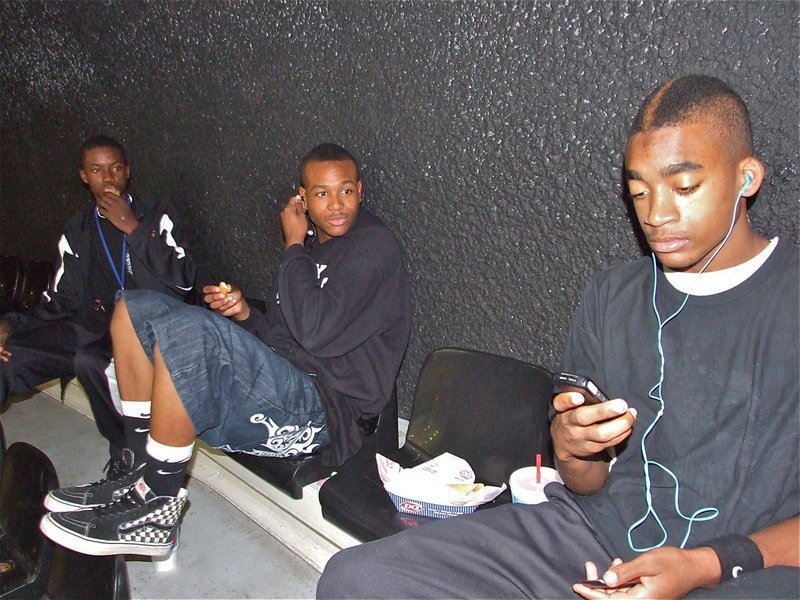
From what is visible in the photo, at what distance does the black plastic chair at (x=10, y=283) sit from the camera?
11.8 feet

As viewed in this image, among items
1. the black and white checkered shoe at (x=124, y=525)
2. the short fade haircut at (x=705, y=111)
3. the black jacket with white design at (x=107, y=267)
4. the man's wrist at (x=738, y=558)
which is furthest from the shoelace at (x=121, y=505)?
the short fade haircut at (x=705, y=111)

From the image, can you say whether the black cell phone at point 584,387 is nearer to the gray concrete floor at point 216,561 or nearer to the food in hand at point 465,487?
the food in hand at point 465,487

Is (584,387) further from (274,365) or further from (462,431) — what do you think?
(274,365)

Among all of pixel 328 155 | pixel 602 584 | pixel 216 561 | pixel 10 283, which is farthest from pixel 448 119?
pixel 10 283

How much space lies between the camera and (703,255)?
1285 mm

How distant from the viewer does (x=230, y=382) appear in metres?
1.89

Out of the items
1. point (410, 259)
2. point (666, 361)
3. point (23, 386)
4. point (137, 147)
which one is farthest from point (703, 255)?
point (137, 147)

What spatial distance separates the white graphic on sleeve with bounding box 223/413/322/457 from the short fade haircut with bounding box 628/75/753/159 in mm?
1250

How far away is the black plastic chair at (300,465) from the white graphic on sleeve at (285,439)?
0.03 m

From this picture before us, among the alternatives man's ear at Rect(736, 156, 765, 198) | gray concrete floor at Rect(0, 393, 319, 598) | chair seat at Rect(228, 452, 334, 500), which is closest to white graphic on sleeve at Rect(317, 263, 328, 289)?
chair seat at Rect(228, 452, 334, 500)

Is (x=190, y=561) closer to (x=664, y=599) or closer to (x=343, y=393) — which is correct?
(x=343, y=393)

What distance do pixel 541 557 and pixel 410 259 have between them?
1203 mm

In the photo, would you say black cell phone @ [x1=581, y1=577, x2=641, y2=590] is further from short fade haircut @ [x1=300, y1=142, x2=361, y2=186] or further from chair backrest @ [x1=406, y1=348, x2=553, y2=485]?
short fade haircut @ [x1=300, y1=142, x2=361, y2=186]

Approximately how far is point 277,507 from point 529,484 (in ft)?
3.46
